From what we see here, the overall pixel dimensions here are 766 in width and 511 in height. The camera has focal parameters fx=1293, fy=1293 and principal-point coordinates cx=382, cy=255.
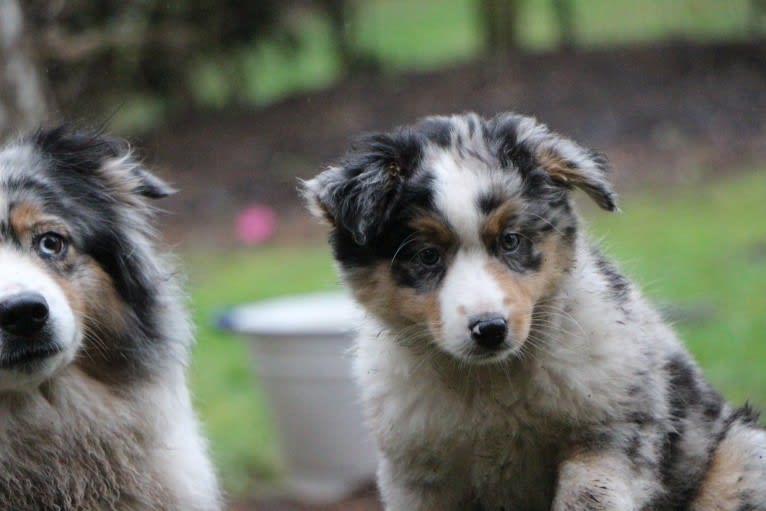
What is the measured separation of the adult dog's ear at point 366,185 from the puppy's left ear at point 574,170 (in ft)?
1.42

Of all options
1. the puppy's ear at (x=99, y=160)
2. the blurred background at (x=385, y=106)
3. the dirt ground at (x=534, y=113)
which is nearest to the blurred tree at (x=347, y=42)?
the blurred background at (x=385, y=106)

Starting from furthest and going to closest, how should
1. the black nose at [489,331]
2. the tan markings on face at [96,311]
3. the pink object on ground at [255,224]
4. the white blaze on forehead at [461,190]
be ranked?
the pink object on ground at [255,224]
the tan markings on face at [96,311]
the white blaze on forehead at [461,190]
the black nose at [489,331]

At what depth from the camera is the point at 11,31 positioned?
26.0 ft

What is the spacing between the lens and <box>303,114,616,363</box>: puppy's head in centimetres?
393

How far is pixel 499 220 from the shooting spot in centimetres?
403

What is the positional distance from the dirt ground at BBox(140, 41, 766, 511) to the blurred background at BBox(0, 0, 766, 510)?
0.03 metres

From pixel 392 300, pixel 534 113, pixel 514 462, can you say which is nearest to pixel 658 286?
pixel 534 113

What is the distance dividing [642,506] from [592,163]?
1.14m

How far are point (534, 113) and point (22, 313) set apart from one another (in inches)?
357

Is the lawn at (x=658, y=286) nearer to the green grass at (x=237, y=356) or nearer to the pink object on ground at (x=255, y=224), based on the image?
the green grass at (x=237, y=356)

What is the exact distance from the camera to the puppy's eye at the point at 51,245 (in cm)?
442

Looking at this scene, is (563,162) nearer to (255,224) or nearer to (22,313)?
(22,313)

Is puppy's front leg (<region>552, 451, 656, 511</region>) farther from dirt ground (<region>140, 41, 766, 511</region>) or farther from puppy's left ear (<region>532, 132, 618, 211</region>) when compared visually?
dirt ground (<region>140, 41, 766, 511</region>)

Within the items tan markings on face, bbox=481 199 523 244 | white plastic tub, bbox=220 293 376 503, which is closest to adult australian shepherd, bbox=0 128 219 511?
tan markings on face, bbox=481 199 523 244
